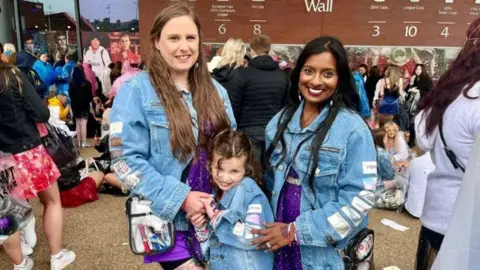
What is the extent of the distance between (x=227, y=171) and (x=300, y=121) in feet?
1.22

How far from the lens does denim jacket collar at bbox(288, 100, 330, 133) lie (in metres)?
1.51

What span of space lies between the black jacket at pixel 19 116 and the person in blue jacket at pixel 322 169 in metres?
2.09

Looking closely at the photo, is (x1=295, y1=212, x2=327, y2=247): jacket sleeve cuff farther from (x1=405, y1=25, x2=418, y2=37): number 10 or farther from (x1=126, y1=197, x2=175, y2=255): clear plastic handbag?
(x1=405, y1=25, x2=418, y2=37): number 10

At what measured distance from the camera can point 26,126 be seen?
282cm

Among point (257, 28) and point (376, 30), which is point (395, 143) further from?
point (257, 28)

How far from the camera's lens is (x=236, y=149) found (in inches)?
63.0

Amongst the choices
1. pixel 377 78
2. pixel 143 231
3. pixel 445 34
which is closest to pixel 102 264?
pixel 143 231

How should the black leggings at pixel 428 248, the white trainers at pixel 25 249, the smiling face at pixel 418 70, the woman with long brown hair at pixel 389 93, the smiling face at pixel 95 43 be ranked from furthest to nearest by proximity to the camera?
the smiling face at pixel 95 43
the smiling face at pixel 418 70
the woman with long brown hair at pixel 389 93
the white trainers at pixel 25 249
the black leggings at pixel 428 248

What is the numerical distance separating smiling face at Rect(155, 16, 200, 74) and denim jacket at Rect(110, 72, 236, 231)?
0.46ft

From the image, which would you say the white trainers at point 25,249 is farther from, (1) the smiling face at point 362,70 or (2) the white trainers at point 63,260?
(1) the smiling face at point 362,70

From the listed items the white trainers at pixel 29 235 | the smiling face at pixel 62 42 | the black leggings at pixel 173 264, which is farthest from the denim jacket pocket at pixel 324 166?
the smiling face at pixel 62 42

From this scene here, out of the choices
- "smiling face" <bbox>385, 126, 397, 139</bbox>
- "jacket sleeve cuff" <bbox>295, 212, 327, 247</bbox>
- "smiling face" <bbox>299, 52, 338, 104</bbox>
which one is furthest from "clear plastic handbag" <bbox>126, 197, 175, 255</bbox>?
"smiling face" <bbox>385, 126, 397, 139</bbox>

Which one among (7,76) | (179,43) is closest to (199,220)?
(179,43)

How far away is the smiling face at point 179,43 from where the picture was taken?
1.55 meters
